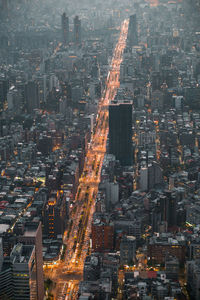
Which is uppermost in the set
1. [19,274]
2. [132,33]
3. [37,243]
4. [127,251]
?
[132,33]

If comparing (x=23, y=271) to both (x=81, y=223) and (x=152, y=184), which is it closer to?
(x=81, y=223)

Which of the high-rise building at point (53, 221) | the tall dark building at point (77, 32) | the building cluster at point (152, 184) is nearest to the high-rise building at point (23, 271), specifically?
the building cluster at point (152, 184)

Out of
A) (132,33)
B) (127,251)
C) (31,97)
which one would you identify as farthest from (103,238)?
(132,33)

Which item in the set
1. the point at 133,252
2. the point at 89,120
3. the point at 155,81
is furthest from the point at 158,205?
the point at 155,81

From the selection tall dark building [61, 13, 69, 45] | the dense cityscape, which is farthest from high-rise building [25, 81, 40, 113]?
tall dark building [61, 13, 69, 45]

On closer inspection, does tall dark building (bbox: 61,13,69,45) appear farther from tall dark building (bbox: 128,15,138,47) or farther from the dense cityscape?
tall dark building (bbox: 128,15,138,47)

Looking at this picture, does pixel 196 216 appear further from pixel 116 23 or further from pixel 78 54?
pixel 116 23
